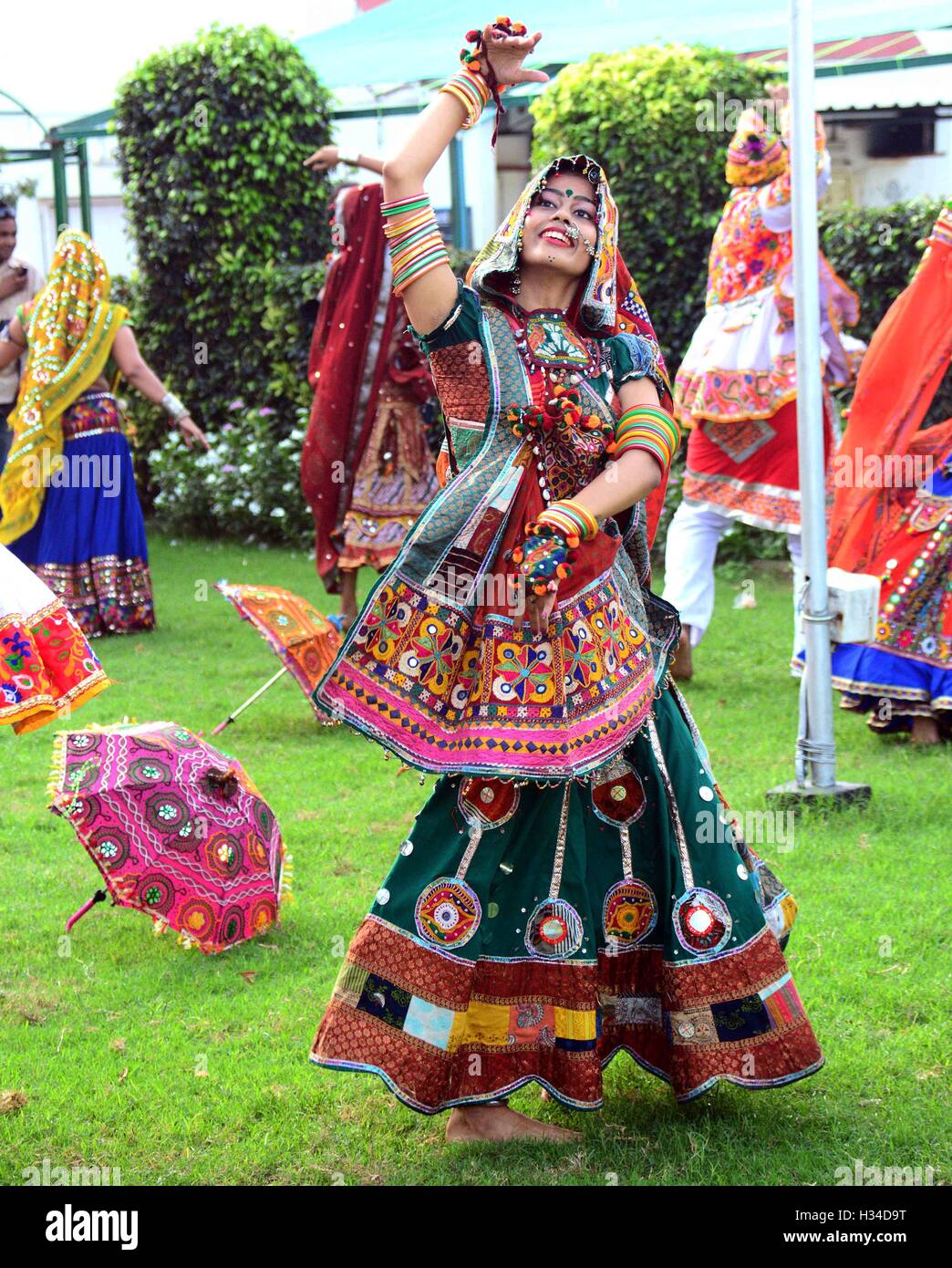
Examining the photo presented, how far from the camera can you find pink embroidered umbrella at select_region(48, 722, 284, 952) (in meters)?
3.87

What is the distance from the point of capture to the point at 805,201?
4543mm

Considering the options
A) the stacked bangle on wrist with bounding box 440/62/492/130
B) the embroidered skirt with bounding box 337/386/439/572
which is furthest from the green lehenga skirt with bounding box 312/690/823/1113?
the embroidered skirt with bounding box 337/386/439/572

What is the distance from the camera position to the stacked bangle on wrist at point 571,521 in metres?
2.74

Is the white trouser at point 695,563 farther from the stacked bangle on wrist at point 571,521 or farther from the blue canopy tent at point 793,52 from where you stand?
the stacked bangle on wrist at point 571,521

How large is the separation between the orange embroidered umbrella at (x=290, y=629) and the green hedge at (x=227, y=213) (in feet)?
18.0

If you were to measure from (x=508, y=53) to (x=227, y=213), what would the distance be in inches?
354

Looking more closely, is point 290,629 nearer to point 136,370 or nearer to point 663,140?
point 136,370

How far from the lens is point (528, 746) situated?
2.81m

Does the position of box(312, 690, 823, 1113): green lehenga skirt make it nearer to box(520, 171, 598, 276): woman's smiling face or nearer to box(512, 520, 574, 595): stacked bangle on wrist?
box(512, 520, 574, 595): stacked bangle on wrist

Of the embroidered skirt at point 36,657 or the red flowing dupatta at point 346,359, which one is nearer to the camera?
the embroidered skirt at point 36,657

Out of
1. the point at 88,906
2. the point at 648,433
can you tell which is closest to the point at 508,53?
the point at 648,433

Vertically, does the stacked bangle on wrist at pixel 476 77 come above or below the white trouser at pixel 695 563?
above

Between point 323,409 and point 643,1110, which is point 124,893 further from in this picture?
point 323,409

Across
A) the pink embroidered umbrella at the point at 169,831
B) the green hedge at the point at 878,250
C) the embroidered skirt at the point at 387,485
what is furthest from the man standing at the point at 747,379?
the pink embroidered umbrella at the point at 169,831
